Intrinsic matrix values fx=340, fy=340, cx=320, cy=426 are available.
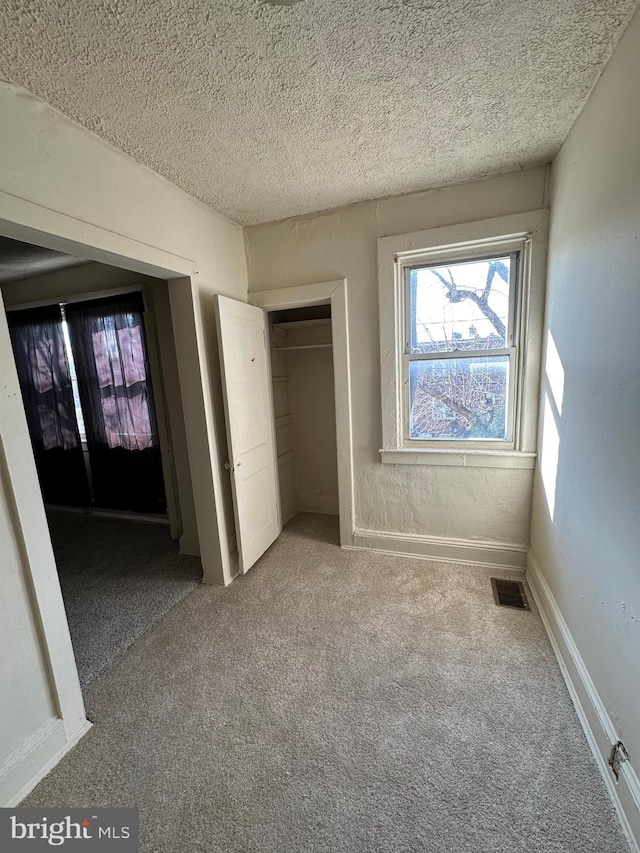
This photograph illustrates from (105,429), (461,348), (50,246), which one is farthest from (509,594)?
(105,429)

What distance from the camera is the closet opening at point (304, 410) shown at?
3289 millimetres

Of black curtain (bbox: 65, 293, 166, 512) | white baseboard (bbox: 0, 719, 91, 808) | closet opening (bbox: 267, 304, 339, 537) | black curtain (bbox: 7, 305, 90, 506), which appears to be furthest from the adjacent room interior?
black curtain (bbox: 7, 305, 90, 506)

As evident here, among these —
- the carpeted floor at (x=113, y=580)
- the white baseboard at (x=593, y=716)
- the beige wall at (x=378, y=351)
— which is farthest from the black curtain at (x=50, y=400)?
the white baseboard at (x=593, y=716)

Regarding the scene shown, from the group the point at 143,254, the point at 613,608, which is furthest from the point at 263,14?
the point at 613,608

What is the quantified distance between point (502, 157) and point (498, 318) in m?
0.89

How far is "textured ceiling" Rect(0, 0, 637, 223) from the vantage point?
1.07m

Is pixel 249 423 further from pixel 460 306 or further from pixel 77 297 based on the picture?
pixel 77 297

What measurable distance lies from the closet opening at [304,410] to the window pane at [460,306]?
0.97 metres

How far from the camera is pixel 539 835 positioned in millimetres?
1062

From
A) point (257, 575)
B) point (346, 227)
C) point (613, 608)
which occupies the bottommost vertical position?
point (257, 575)

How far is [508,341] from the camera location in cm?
228

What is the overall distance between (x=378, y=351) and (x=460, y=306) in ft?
2.06

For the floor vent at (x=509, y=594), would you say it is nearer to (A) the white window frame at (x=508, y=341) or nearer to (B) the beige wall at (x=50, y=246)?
(A) the white window frame at (x=508, y=341)

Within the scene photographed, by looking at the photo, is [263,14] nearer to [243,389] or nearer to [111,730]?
[243,389]
